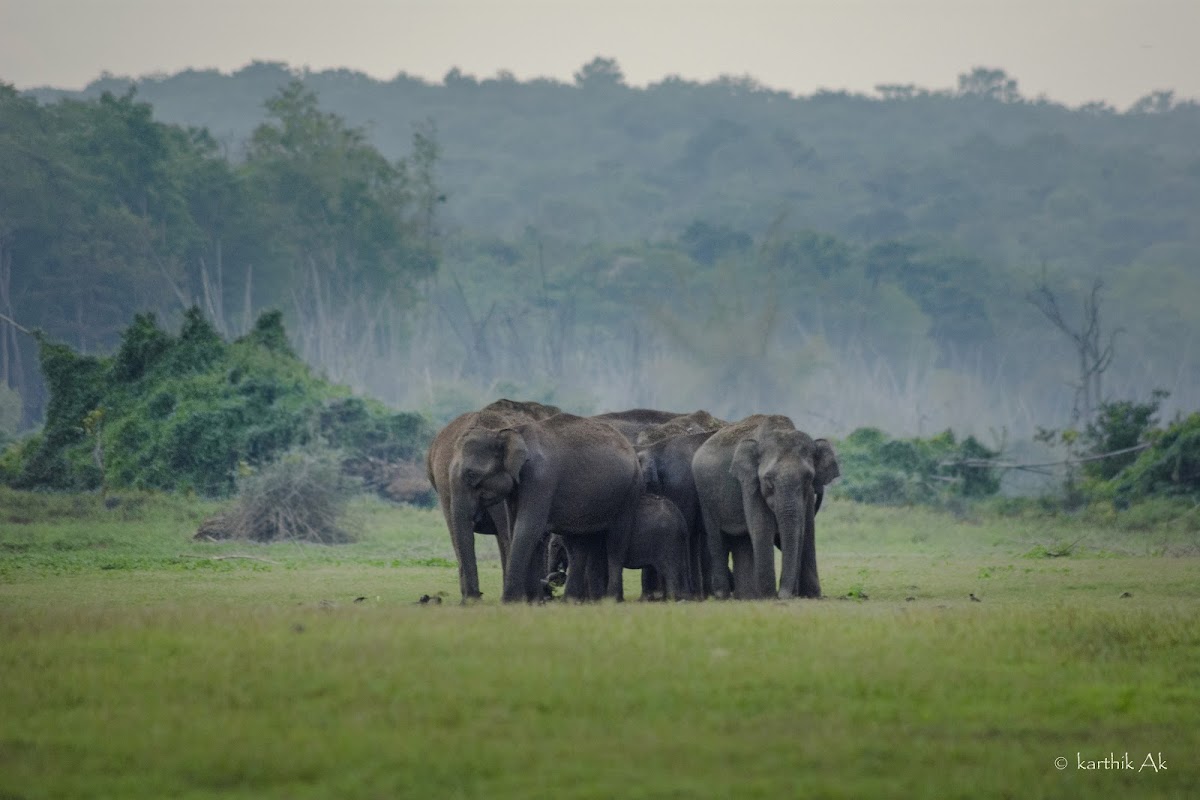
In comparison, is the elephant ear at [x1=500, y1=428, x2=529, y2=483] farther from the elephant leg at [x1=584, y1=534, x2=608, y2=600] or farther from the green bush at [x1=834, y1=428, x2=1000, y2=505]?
the green bush at [x1=834, y1=428, x2=1000, y2=505]

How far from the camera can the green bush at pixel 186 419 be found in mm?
37500

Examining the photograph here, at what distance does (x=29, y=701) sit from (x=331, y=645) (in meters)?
2.36

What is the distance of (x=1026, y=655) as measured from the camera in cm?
1407

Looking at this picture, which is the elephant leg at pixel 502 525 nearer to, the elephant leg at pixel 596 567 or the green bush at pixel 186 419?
the elephant leg at pixel 596 567

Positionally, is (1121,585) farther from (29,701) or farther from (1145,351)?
(1145,351)


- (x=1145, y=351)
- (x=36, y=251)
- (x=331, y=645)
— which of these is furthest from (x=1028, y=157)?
(x=331, y=645)

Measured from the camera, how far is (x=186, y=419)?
37.3 metres

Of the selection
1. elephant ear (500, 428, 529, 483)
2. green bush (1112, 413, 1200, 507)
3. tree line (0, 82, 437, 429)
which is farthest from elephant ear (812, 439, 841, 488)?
tree line (0, 82, 437, 429)

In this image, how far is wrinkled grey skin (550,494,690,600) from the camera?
20219 millimetres

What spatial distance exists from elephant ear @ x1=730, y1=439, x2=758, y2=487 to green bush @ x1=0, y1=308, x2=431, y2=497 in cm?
1768

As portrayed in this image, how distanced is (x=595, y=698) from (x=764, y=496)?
7.95 metres

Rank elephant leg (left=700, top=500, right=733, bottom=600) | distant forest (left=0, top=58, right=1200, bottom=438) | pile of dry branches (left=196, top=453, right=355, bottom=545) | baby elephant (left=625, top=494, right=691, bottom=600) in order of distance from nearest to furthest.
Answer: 1. baby elephant (left=625, top=494, right=691, bottom=600)
2. elephant leg (left=700, top=500, right=733, bottom=600)
3. pile of dry branches (left=196, top=453, right=355, bottom=545)
4. distant forest (left=0, top=58, right=1200, bottom=438)

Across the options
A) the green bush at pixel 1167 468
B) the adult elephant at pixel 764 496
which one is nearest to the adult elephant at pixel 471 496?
the adult elephant at pixel 764 496

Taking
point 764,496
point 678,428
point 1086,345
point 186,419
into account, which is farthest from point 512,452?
point 1086,345
